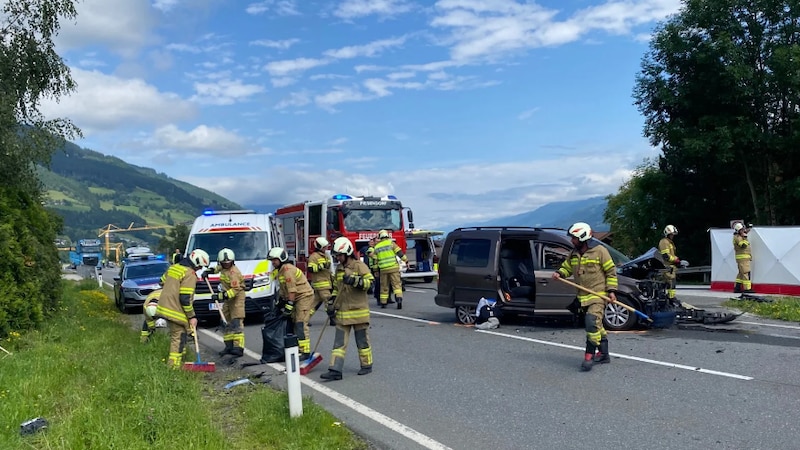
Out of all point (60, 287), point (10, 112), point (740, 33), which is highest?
point (740, 33)

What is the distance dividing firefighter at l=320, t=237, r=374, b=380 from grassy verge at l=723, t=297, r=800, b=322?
828cm

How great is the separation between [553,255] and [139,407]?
749 cm

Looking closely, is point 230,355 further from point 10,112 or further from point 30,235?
point 10,112

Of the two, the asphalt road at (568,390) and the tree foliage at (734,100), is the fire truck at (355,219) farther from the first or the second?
the tree foliage at (734,100)

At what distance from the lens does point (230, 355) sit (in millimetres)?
9953

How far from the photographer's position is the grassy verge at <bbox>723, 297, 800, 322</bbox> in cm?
1194

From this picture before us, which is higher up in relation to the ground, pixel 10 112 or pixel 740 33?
pixel 740 33

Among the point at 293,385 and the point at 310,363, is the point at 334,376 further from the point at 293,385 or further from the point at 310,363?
the point at 293,385

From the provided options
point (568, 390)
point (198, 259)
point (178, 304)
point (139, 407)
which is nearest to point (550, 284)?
point (568, 390)

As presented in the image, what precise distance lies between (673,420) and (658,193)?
31433mm

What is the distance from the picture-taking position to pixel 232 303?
33.4 ft

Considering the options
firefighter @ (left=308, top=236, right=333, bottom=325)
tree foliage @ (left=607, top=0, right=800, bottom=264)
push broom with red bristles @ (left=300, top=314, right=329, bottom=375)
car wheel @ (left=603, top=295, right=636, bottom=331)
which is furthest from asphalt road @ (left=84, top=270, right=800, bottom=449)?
tree foliage @ (left=607, top=0, right=800, bottom=264)

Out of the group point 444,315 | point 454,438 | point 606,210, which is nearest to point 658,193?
point 444,315

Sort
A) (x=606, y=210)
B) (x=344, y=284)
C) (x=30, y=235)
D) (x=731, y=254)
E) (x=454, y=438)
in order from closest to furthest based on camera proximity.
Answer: (x=454, y=438) → (x=344, y=284) → (x=30, y=235) → (x=731, y=254) → (x=606, y=210)
